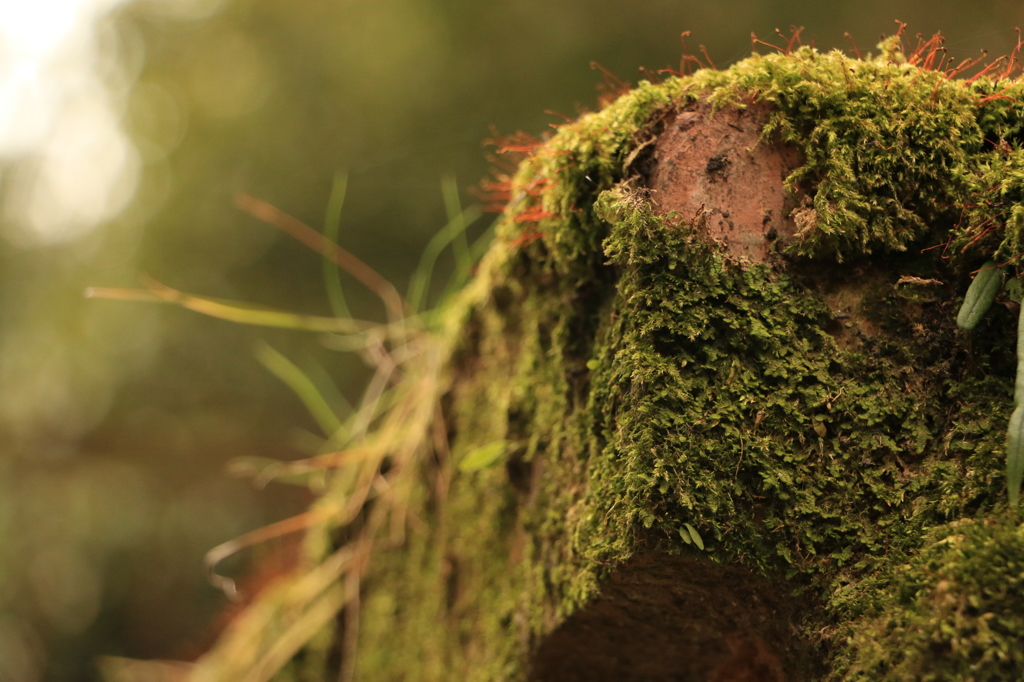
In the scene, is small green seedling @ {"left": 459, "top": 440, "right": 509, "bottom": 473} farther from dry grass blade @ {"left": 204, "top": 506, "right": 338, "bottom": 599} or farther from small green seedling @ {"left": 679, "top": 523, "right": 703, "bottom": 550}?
dry grass blade @ {"left": 204, "top": 506, "right": 338, "bottom": 599}

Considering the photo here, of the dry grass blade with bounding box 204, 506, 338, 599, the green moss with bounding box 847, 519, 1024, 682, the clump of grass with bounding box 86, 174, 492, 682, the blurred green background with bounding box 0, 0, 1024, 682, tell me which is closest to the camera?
the green moss with bounding box 847, 519, 1024, 682

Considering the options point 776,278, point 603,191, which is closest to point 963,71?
point 776,278

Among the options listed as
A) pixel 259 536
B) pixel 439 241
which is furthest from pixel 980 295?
pixel 259 536

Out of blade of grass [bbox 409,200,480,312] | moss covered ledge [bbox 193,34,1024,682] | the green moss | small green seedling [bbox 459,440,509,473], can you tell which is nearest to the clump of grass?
blade of grass [bbox 409,200,480,312]

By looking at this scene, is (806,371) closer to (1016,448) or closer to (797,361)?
(797,361)

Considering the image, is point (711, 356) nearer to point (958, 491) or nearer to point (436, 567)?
point (958, 491)
